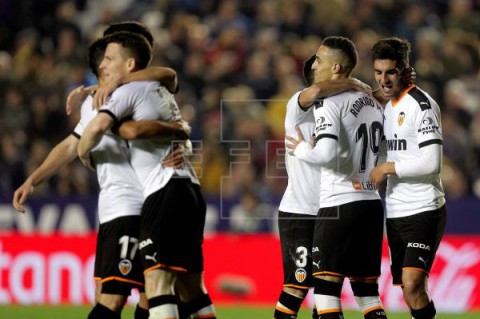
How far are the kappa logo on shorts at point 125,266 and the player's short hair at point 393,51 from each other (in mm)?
2463

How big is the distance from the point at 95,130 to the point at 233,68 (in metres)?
8.87

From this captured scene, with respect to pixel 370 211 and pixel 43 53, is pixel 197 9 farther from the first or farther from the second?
pixel 370 211

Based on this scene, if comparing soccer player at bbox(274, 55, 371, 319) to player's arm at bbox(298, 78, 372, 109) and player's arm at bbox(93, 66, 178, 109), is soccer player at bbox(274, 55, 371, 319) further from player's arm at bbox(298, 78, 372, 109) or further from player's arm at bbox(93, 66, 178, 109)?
player's arm at bbox(93, 66, 178, 109)

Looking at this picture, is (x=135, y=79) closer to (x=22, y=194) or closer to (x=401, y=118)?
(x=22, y=194)

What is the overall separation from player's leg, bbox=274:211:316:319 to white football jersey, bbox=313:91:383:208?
1.37ft

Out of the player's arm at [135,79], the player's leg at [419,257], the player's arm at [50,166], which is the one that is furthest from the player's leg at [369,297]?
the player's arm at [50,166]

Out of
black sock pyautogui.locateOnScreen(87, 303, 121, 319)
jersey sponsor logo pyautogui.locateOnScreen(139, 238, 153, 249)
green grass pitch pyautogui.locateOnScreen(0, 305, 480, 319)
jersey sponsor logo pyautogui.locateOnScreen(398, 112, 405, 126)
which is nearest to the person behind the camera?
jersey sponsor logo pyautogui.locateOnScreen(139, 238, 153, 249)

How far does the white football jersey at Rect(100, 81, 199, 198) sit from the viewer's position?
6.92 m

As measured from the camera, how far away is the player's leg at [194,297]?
7.07m

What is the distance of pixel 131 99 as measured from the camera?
6934 mm

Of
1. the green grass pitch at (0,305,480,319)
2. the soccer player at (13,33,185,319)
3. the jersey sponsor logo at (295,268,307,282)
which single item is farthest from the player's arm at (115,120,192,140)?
the green grass pitch at (0,305,480,319)

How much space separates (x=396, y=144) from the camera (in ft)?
25.4

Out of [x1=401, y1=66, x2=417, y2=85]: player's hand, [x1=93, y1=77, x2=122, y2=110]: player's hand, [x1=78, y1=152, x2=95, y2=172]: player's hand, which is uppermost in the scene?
[x1=401, y1=66, x2=417, y2=85]: player's hand

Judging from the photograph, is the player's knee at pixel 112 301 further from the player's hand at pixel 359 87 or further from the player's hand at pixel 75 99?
the player's hand at pixel 359 87
